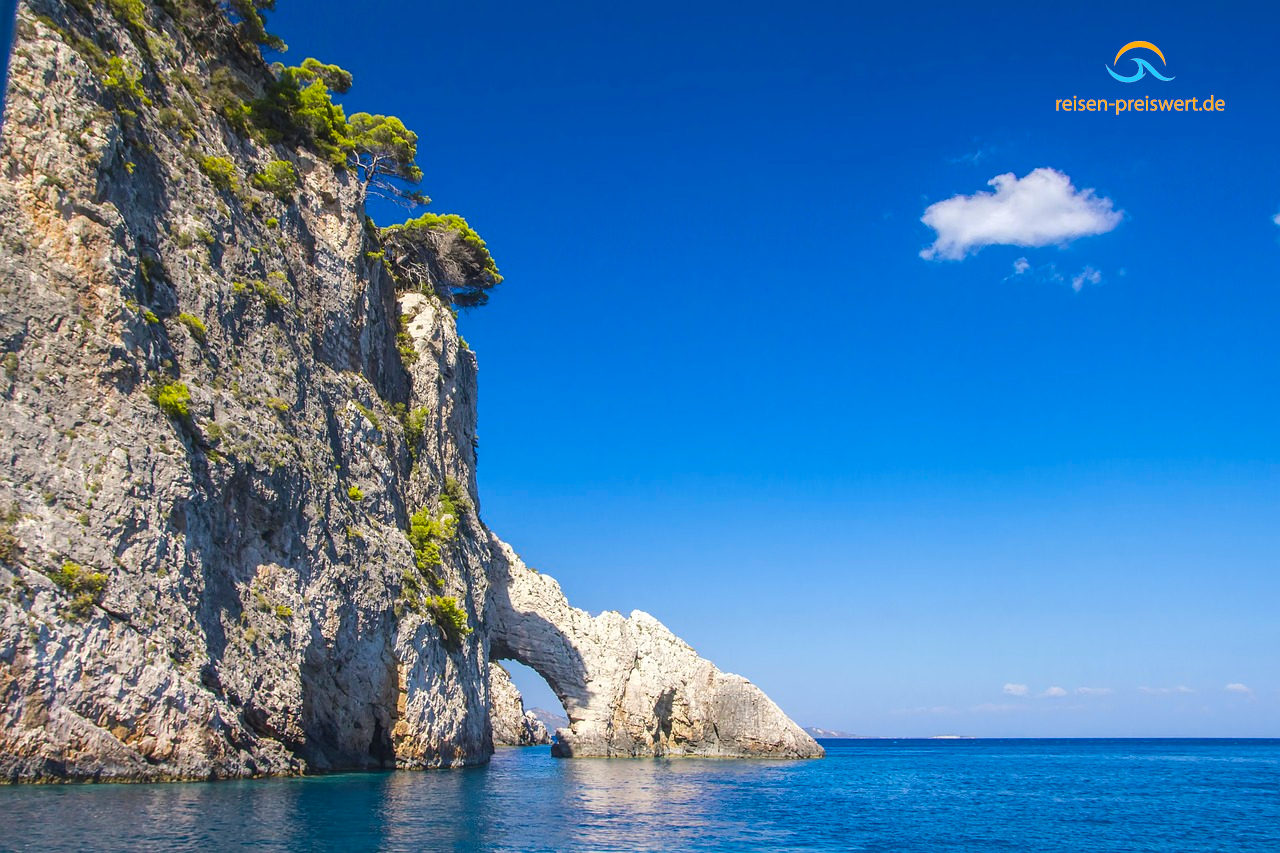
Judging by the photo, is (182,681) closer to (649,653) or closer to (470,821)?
(470,821)

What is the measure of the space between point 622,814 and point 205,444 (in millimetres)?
17519

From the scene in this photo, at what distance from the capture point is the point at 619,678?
5900cm

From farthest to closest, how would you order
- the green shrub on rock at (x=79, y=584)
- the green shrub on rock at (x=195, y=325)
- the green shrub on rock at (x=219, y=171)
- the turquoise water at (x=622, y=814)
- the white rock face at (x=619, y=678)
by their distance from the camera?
the white rock face at (x=619, y=678) → the green shrub on rock at (x=219, y=171) → the green shrub on rock at (x=195, y=325) → the green shrub on rock at (x=79, y=584) → the turquoise water at (x=622, y=814)

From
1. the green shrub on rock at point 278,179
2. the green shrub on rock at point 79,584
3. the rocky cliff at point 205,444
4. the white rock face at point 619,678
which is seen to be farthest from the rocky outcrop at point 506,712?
the green shrub on rock at point 79,584

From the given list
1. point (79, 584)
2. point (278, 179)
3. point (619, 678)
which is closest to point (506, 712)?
point (619, 678)

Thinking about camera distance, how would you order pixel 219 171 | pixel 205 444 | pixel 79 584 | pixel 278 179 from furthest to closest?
pixel 278 179
pixel 219 171
pixel 205 444
pixel 79 584

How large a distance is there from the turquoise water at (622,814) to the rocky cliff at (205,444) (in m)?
2.37

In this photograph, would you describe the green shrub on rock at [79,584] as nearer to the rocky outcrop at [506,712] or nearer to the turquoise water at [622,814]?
the turquoise water at [622,814]

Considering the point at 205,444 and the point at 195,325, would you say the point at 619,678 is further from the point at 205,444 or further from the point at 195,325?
the point at 195,325

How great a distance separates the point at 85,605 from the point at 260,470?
859 centimetres

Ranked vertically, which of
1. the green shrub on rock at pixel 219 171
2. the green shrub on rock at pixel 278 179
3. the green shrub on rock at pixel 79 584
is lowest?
the green shrub on rock at pixel 79 584

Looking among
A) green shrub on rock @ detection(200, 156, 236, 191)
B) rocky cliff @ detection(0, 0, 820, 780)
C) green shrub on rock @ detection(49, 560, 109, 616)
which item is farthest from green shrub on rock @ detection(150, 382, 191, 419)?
green shrub on rock @ detection(200, 156, 236, 191)

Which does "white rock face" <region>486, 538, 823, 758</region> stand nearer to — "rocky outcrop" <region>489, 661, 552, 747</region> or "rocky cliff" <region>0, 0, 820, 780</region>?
"rocky cliff" <region>0, 0, 820, 780</region>

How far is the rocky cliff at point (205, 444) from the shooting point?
995 inches
